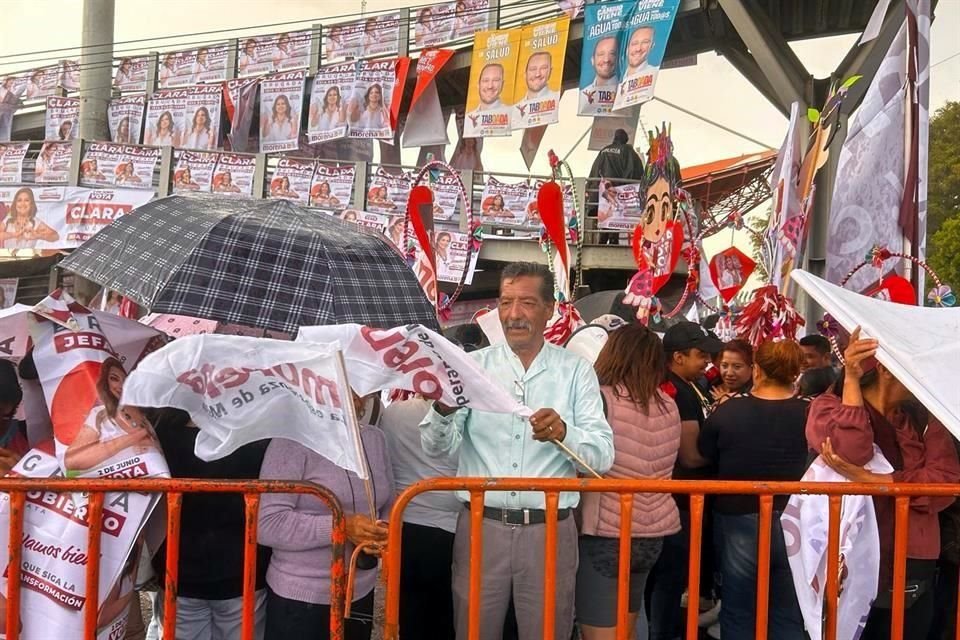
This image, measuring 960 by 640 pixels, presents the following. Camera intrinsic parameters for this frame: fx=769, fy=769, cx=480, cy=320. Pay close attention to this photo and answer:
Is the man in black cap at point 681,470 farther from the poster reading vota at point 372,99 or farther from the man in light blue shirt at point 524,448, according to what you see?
the poster reading vota at point 372,99

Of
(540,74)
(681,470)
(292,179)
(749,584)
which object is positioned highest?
(540,74)

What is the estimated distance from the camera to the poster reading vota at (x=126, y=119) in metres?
16.9

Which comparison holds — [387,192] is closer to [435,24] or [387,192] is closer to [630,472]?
[435,24]

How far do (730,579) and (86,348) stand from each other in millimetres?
Answer: 2822

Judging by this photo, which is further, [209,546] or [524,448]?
[524,448]

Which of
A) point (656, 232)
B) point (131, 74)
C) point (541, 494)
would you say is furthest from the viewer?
point (131, 74)

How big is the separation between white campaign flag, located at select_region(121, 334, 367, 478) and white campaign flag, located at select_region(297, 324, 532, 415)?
12cm

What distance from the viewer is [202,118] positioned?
16.5 m

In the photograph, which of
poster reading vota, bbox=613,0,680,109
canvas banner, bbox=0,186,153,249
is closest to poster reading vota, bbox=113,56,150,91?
canvas banner, bbox=0,186,153,249

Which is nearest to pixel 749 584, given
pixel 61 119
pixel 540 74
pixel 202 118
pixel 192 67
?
pixel 540 74

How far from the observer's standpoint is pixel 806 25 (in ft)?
32.6

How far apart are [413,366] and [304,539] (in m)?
0.67

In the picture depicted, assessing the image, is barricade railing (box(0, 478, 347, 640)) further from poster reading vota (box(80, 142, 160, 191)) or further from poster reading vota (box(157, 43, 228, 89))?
poster reading vota (box(157, 43, 228, 89))

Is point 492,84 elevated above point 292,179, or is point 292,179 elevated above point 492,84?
point 492,84
